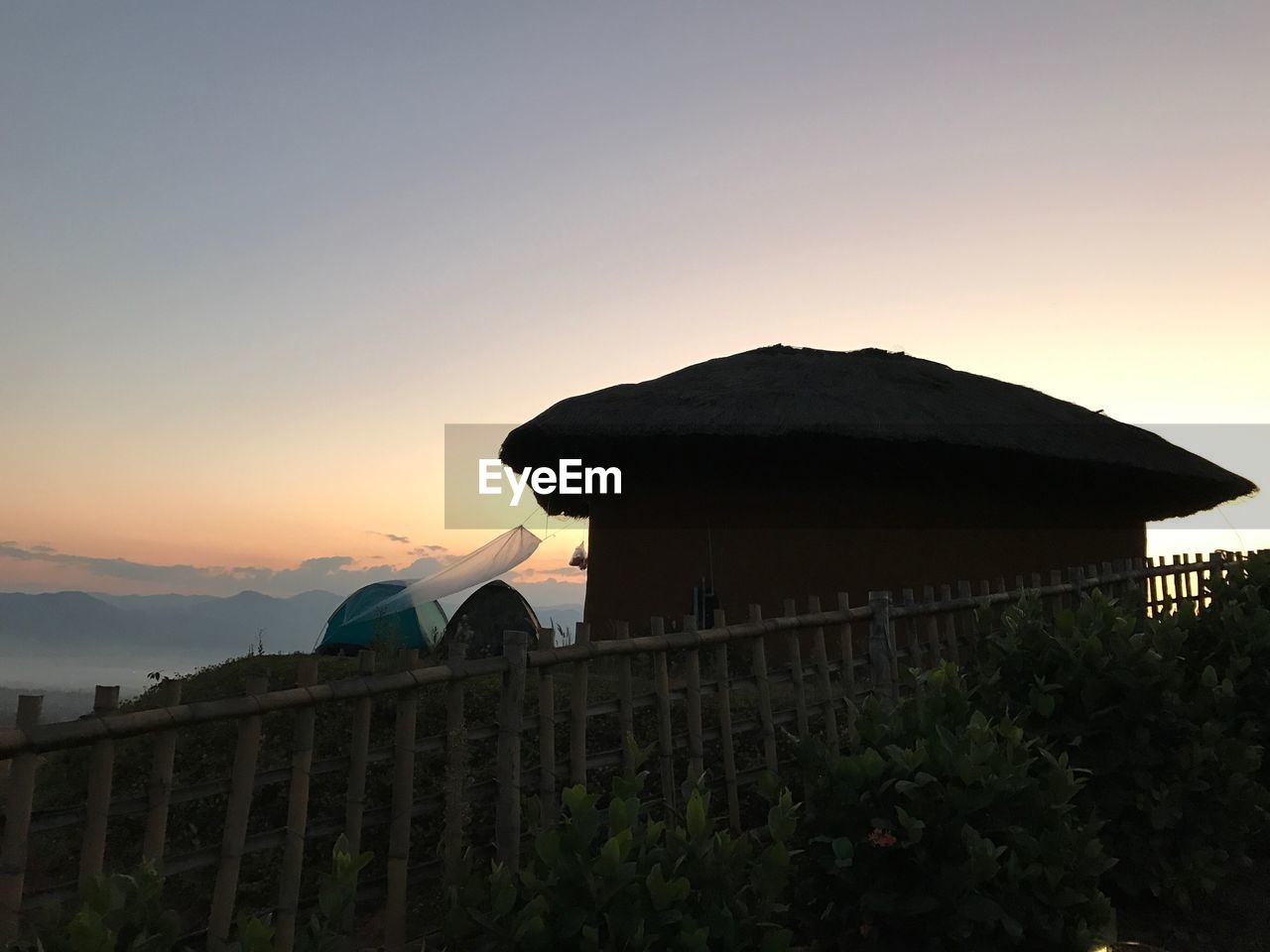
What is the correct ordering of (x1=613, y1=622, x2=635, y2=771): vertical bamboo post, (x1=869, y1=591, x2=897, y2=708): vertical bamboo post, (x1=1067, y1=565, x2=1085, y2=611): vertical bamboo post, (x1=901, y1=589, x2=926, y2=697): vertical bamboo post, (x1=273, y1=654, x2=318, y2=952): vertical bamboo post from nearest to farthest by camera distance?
(x1=273, y1=654, x2=318, y2=952): vertical bamboo post
(x1=613, y1=622, x2=635, y2=771): vertical bamboo post
(x1=869, y1=591, x2=897, y2=708): vertical bamboo post
(x1=901, y1=589, x2=926, y2=697): vertical bamboo post
(x1=1067, y1=565, x2=1085, y2=611): vertical bamboo post

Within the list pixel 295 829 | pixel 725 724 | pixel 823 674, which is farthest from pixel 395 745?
pixel 823 674

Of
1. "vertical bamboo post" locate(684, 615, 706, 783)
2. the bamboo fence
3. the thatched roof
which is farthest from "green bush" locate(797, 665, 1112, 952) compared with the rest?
the thatched roof

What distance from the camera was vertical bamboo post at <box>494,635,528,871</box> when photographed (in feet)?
12.5

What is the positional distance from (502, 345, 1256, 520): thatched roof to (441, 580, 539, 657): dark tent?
161 centimetres

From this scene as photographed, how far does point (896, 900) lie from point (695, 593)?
7730mm

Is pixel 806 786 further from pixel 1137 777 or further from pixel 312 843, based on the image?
pixel 312 843

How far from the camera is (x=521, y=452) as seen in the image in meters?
12.4

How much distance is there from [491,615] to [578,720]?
10064mm

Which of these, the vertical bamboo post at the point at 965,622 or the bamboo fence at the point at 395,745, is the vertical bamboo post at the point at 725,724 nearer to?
the bamboo fence at the point at 395,745

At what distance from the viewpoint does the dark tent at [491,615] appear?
13.9 m

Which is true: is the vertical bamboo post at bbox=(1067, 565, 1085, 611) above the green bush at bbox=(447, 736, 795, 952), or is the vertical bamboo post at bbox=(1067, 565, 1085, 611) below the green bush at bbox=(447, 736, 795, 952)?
above

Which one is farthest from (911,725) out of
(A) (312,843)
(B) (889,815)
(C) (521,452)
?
(C) (521,452)

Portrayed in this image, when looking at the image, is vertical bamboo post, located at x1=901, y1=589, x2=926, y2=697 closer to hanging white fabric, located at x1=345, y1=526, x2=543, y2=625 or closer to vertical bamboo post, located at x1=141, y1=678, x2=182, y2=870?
vertical bamboo post, located at x1=141, y1=678, x2=182, y2=870

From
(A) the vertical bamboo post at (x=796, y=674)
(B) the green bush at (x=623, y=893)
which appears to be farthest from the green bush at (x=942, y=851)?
(A) the vertical bamboo post at (x=796, y=674)
